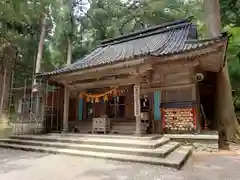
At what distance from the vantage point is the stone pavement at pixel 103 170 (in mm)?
4094

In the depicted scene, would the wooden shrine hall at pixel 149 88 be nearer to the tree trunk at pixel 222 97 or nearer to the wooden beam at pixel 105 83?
the wooden beam at pixel 105 83

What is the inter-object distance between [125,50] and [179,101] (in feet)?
17.2

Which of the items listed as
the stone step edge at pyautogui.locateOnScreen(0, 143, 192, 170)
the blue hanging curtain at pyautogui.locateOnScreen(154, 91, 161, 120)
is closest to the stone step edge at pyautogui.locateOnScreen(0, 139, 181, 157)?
the stone step edge at pyautogui.locateOnScreen(0, 143, 192, 170)

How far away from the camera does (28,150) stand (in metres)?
7.38

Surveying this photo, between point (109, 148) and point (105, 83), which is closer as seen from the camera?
point (109, 148)

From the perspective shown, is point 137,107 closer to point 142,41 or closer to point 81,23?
point 142,41

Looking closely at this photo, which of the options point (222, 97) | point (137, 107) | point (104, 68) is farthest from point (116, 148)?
point (222, 97)

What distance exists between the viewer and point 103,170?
456cm

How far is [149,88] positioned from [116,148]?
3.85m

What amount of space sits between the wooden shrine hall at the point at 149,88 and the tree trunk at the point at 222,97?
1.98 feet

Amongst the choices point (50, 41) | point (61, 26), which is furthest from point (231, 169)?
point (50, 41)

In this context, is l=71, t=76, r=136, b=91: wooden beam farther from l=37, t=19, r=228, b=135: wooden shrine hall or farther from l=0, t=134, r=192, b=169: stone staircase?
l=0, t=134, r=192, b=169: stone staircase

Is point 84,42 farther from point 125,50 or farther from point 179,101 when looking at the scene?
point 179,101

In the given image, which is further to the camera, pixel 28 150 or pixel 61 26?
pixel 61 26
